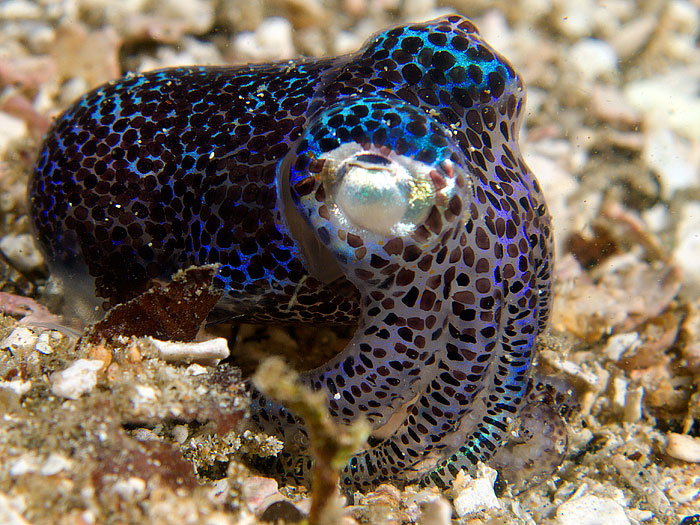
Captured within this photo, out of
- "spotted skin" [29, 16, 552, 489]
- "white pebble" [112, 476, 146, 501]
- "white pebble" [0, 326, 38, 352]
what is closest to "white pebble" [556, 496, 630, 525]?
"spotted skin" [29, 16, 552, 489]

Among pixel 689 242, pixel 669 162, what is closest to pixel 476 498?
pixel 689 242

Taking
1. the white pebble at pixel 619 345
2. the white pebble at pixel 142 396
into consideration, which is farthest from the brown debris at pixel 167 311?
the white pebble at pixel 619 345

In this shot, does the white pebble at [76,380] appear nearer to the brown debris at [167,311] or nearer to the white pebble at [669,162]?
the brown debris at [167,311]

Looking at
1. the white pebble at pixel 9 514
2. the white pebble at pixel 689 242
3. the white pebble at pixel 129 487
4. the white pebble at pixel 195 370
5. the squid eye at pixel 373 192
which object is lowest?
the white pebble at pixel 9 514

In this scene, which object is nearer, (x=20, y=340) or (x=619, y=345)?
(x=20, y=340)

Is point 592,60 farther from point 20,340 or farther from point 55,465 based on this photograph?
point 55,465
